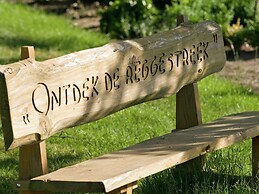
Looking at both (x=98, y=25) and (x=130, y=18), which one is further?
(x=98, y=25)

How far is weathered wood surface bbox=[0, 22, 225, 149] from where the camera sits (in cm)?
480

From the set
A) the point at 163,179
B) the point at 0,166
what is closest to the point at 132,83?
the point at 163,179

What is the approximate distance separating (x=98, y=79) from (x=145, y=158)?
0.53 m

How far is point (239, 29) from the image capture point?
1138 centimetres

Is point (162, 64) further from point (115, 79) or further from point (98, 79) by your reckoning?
point (98, 79)

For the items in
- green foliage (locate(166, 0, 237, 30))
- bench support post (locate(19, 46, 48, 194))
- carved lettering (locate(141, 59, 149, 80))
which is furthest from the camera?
green foliage (locate(166, 0, 237, 30))

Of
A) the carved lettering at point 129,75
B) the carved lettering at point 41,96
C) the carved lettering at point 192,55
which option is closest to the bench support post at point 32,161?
the carved lettering at point 41,96

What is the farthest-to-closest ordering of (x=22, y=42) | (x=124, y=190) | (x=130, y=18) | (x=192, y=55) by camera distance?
(x=130, y=18) → (x=22, y=42) → (x=192, y=55) → (x=124, y=190)

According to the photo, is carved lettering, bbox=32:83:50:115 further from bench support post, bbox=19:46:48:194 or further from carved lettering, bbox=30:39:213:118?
bench support post, bbox=19:46:48:194

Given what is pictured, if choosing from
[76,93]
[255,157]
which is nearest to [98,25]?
[255,157]

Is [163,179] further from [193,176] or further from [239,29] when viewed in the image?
[239,29]

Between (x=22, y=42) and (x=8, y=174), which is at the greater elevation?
(x=8, y=174)

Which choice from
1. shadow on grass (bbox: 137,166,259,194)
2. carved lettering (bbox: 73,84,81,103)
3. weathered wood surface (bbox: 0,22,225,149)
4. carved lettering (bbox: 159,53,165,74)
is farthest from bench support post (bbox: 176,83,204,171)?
carved lettering (bbox: 73,84,81,103)

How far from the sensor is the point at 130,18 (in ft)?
39.7
